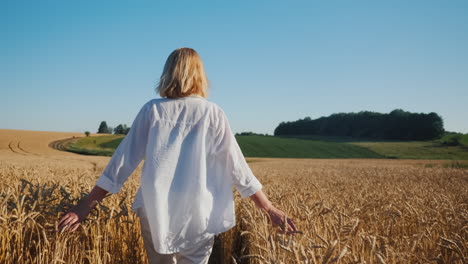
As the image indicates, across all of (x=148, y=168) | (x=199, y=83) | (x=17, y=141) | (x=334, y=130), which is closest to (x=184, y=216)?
(x=148, y=168)

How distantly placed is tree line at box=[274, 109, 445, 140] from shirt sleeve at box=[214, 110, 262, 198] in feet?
244

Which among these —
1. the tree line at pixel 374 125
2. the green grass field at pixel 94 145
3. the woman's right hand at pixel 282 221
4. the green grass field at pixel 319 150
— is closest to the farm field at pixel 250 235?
the woman's right hand at pixel 282 221

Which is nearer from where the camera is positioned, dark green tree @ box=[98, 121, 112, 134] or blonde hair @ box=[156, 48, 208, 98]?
blonde hair @ box=[156, 48, 208, 98]

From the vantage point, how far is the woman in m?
1.78

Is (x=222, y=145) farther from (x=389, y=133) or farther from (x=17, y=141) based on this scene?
(x=389, y=133)

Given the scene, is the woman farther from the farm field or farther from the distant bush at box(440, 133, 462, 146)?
the distant bush at box(440, 133, 462, 146)

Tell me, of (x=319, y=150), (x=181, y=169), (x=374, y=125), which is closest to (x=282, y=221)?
(x=181, y=169)

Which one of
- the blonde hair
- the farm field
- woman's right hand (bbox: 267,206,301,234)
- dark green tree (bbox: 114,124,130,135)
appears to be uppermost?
dark green tree (bbox: 114,124,130,135)

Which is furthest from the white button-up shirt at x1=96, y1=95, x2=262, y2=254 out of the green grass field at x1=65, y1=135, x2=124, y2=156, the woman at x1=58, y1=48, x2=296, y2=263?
the green grass field at x1=65, y1=135, x2=124, y2=156

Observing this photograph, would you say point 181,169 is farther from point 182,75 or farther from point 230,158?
point 182,75

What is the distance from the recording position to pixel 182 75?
185 cm

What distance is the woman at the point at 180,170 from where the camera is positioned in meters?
1.78

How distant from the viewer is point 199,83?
6.32 feet

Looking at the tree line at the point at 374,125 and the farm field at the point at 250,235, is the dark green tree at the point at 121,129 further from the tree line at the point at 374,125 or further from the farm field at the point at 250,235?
the farm field at the point at 250,235
